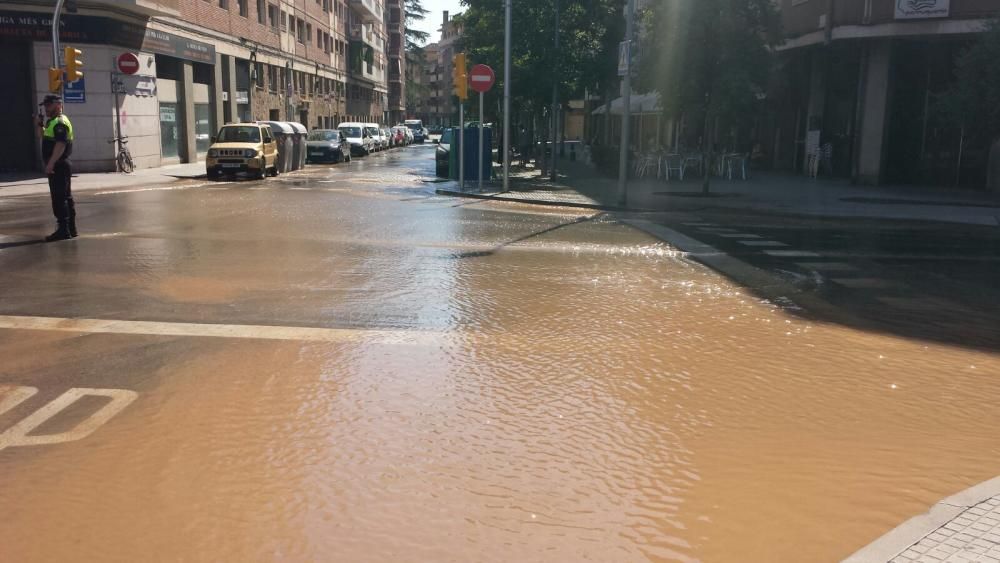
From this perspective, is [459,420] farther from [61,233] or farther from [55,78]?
[55,78]

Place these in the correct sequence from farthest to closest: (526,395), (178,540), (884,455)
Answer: (526,395)
(884,455)
(178,540)

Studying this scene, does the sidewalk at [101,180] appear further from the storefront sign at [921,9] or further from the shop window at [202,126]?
the storefront sign at [921,9]

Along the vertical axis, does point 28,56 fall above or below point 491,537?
above

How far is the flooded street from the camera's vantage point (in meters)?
3.47

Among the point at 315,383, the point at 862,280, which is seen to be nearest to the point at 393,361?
the point at 315,383

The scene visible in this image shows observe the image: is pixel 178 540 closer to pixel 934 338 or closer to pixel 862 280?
pixel 934 338

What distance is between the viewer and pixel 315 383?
5.34 metres

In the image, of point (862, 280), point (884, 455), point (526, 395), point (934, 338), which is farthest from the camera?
point (862, 280)

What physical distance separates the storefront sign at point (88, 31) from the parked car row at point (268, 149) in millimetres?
4007

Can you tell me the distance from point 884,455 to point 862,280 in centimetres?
559

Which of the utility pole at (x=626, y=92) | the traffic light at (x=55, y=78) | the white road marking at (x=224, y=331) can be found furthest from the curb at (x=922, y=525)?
the traffic light at (x=55, y=78)

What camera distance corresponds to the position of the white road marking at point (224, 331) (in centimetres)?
646

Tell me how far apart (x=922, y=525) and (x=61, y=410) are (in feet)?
14.6

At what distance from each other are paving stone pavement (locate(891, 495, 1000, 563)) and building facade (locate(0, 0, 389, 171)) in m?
27.3
